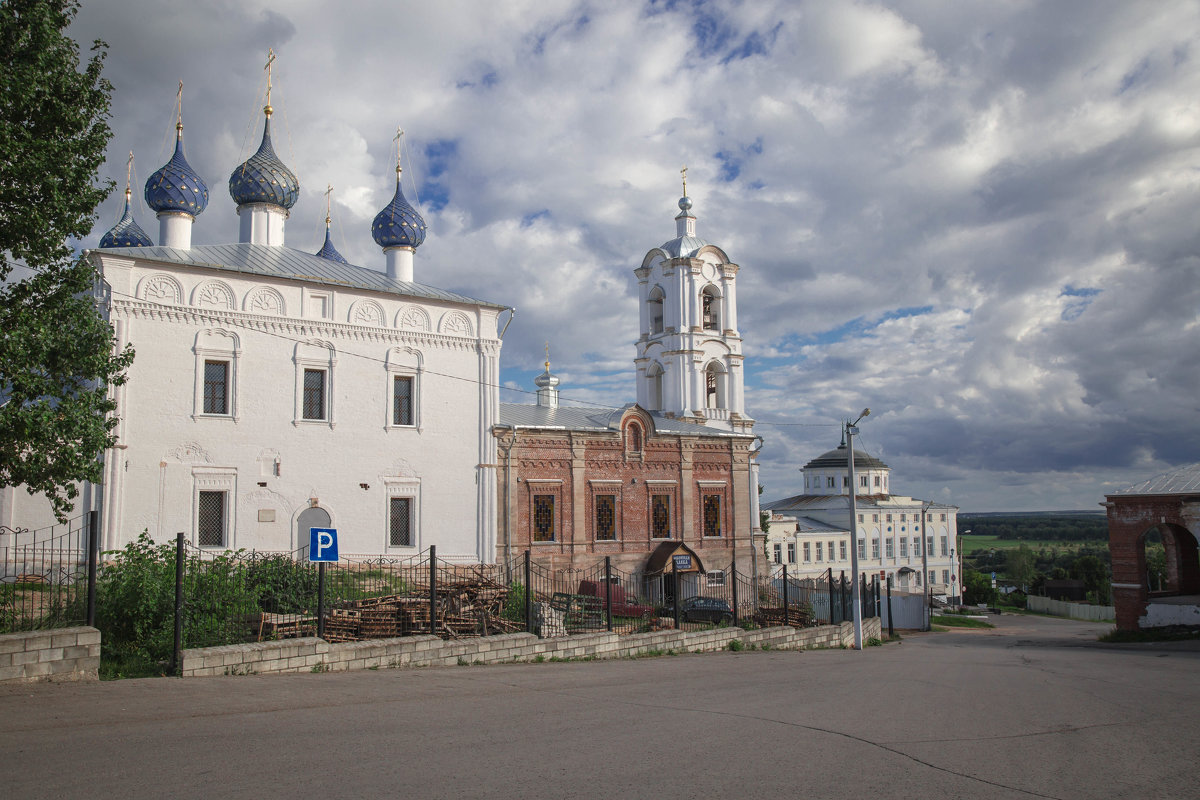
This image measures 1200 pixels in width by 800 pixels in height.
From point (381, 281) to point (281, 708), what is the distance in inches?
720

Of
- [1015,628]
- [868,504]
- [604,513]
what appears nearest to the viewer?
[604,513]

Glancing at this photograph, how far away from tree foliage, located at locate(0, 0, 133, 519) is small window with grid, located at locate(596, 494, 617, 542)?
18.5m

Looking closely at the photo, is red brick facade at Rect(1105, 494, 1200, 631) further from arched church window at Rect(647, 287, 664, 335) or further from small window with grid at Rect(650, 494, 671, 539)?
arched church window at Rect(647, 287, 664, 335)

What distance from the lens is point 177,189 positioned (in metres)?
23.6

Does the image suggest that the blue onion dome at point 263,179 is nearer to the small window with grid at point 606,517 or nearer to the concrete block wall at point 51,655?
the small window with grid at point 606,517

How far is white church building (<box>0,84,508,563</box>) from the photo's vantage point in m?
20.4

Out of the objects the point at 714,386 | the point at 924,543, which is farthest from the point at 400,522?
the point at 924,543

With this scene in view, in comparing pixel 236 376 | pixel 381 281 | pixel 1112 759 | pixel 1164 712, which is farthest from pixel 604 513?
pixel 1112 759

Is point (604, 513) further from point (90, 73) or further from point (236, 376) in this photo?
point (90, 73)

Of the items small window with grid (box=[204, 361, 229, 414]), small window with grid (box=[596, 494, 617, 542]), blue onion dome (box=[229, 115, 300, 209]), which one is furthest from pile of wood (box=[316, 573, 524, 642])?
blue onion dome (box=[229, 115, 300, 209])

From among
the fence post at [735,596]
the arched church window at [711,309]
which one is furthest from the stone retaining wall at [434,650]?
the arched church window at [711,309]

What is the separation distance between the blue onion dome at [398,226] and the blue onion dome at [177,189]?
17.2ft

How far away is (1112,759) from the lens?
7098 millimetres


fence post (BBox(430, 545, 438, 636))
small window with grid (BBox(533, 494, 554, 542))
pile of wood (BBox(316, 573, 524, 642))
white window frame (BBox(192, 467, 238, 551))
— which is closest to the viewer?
pile of wood (BBox(316, 573, 524, 642))
